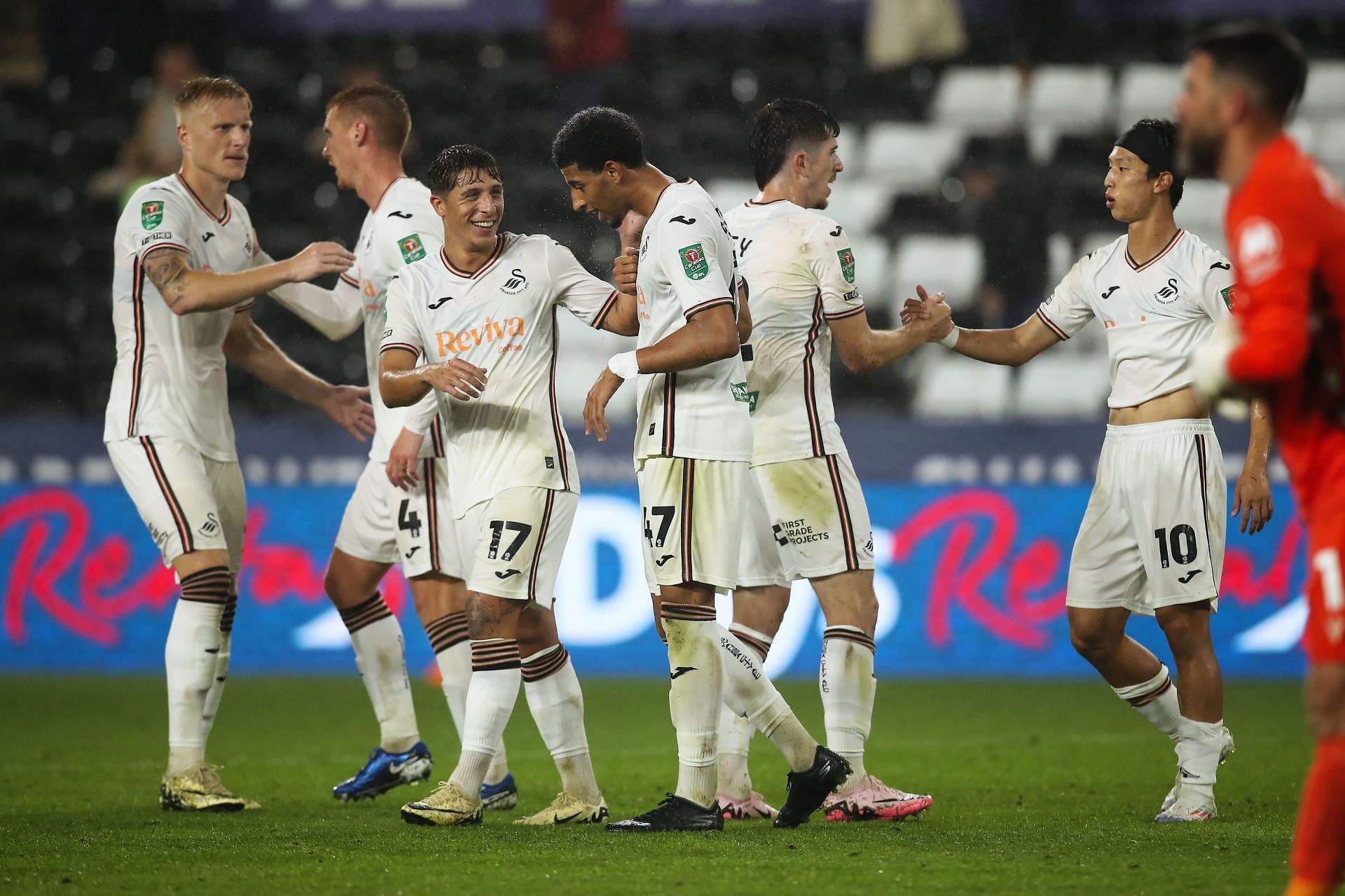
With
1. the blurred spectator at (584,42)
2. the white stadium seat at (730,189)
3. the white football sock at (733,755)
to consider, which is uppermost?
the blurred spectator at (584,42)

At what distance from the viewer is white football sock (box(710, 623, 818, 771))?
5.60 m

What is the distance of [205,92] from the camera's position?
6.68 meters

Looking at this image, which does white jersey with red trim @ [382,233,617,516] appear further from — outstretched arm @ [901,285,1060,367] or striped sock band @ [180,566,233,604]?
outstretched arm @ [901,285,1060,367]

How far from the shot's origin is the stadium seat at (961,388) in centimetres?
1336

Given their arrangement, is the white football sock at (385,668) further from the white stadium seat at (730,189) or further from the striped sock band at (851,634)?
the white stadium seat at (730,189)

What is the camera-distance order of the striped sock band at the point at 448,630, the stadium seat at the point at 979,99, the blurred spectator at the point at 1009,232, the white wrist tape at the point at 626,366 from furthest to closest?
the stadium seat at the point at 979,99 → the blurred spectator at the point at 1009,232 → the striped sock band at the point at 448,630 → the white wrist tape at the point at 626,366

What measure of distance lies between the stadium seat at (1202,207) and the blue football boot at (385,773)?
10.5 m

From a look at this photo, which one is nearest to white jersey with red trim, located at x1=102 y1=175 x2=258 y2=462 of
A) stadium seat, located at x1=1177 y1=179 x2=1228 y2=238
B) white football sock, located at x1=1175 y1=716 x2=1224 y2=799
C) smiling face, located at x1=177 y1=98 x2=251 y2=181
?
smiling face, located at x1=177 y1=98 x2=251 y2=181

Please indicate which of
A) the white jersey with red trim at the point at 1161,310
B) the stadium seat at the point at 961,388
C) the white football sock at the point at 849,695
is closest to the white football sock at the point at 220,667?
the white football sock at the point at 849,695

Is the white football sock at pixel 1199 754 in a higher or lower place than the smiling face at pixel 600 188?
lower

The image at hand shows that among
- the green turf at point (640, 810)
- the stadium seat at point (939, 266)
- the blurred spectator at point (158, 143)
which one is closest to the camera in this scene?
the green turf at point (640, 810)

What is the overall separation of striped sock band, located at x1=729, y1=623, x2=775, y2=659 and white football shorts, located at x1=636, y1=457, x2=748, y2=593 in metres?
0.87

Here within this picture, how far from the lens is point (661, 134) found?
16.2m

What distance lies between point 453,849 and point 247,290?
2447 mm
